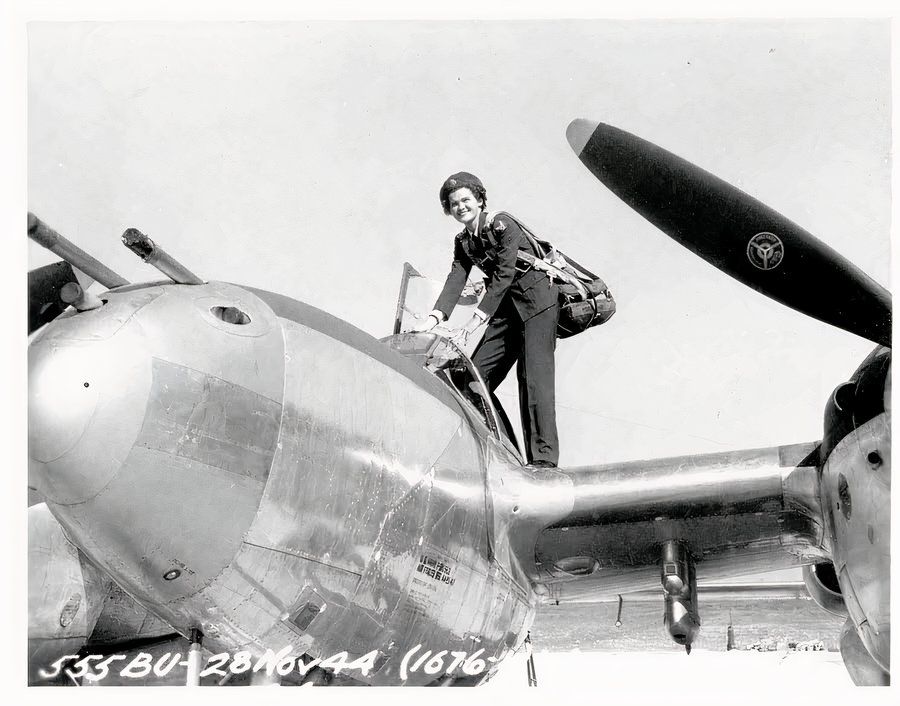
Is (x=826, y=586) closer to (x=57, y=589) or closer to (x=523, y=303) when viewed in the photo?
(x=523, y=303)

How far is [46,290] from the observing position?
4.89 m

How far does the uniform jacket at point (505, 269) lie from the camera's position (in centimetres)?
616

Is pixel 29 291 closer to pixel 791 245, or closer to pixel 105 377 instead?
pixel 105 377

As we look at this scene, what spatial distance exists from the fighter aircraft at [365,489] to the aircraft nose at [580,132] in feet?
0.06

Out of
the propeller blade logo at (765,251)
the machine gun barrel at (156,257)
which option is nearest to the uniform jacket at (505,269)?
the propeller blade logo at (765,251)

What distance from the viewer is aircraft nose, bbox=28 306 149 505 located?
4.05 m

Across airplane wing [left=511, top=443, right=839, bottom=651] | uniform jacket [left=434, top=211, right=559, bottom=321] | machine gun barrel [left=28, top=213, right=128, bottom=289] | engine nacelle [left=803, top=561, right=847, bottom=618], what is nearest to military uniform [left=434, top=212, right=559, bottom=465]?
uniform jacket [left=434, top=211, right=559, bottom=321]

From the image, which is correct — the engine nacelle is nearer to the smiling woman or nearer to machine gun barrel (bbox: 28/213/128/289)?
the smiling woman

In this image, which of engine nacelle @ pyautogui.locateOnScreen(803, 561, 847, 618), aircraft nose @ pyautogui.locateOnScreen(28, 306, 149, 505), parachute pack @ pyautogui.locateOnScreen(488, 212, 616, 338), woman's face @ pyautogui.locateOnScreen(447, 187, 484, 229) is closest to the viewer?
aircraft nose @ pyautogui.locateOnScreen(28, 306, 149, 505)

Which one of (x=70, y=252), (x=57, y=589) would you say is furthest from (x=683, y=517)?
(x=57, y=589)

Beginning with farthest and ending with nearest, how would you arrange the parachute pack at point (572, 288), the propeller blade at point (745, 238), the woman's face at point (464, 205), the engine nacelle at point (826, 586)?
the engine nacelle at point (826, 586), the parachute pack at point (572, 288), the woman's face at point (464, 205), the propeller blade at point (745, 238)

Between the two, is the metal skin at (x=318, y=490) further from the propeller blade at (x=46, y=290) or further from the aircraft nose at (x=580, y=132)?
the aircraft nose at (x=580, y=132)

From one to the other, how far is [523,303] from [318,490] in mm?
2253

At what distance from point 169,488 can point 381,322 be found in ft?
11.4
